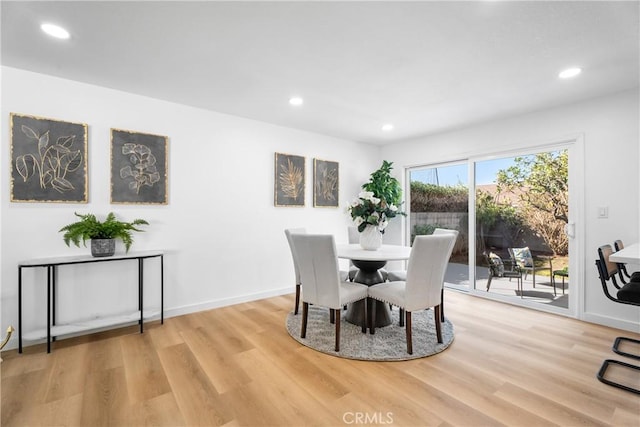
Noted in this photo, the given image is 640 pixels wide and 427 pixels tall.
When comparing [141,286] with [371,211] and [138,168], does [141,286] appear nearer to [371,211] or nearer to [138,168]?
[138,168]

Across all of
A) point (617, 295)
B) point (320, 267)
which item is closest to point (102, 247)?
point (320, 267)

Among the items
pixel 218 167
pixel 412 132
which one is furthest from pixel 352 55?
pixel 412 132

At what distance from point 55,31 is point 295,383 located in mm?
2846

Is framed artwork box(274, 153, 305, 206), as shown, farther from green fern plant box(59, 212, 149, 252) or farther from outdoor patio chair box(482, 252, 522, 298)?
outdoor patio chair box(482, 252, 522, 298)

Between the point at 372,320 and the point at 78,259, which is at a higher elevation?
the point at 78,259

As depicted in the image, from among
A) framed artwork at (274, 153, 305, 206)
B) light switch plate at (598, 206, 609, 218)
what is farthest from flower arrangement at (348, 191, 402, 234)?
light switch plate at (598, 206, 609, 218)

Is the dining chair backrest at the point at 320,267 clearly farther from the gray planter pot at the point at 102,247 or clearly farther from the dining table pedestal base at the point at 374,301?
the gray planter pot at the point at 102,247

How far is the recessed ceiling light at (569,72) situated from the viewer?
95.6 inches

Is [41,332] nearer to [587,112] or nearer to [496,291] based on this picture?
[496,291]

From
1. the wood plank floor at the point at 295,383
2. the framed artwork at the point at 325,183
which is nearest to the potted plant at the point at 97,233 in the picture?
the wood plank floor at the point at 295,383

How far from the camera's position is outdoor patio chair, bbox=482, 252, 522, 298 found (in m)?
3.64

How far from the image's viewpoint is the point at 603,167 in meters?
2.96

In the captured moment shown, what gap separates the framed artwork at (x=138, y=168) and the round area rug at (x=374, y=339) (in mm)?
A: 1968

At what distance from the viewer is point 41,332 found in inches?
93.6
